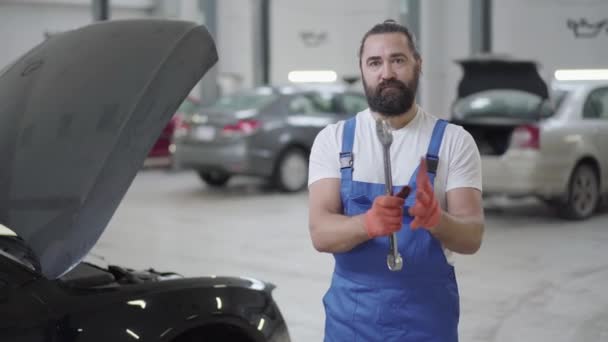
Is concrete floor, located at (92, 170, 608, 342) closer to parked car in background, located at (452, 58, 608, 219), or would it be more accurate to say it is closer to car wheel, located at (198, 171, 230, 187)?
parked car in background, located at (452, 58, 608, 219)

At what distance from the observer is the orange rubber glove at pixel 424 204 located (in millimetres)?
2127

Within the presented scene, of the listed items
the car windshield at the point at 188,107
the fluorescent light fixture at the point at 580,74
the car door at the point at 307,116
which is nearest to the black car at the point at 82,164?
the car door at the point at 307,116

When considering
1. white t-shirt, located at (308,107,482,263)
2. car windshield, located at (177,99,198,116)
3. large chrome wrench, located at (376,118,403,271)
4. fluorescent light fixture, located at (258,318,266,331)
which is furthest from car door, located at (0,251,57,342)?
car windshield, located at (177,99,198,116)

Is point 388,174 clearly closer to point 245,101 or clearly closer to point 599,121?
point 599,121

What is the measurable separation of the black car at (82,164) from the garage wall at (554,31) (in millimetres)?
11700

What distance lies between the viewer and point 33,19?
17344 millimetres

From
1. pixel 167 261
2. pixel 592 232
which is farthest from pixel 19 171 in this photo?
pixel 592 232

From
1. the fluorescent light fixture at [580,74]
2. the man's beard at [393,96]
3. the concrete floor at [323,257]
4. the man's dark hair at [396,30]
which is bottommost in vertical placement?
the concrete floor at [323,257]

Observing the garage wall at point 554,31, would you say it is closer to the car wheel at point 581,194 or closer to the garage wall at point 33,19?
the car wheel at point 581,194

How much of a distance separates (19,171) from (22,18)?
50.2 feet

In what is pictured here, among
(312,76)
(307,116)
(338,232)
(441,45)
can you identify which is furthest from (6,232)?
(312,76)

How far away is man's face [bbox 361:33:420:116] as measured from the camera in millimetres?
2406

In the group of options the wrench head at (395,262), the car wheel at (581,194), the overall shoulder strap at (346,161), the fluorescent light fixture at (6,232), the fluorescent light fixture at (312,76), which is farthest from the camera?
the fluorescent light fixture at (312,76)

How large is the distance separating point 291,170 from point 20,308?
9.20 metres
